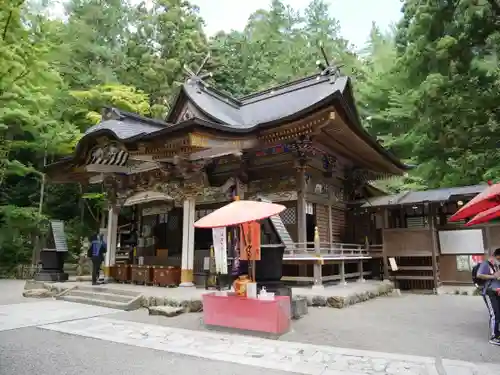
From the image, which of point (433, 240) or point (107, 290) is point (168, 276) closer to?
point (107, 290)

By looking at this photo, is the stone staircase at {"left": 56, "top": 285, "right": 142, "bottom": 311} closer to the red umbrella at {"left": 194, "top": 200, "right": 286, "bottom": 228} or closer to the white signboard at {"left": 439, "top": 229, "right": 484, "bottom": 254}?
the red umbrella at {"left": 194, "top": 200, "right": 286, "bottom": 228}

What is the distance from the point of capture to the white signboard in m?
11.3

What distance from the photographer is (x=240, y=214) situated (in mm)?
5723

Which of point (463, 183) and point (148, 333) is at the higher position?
point (463, 183)

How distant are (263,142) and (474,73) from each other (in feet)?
25.6

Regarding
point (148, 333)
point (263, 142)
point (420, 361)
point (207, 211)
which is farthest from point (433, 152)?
point (148, 333)

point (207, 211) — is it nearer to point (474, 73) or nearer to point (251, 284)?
point (251, 284)

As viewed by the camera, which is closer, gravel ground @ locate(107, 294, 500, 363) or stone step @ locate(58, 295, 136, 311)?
gravel ground @ locate(107, 294, 500, 363)

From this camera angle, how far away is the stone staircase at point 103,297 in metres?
8.74

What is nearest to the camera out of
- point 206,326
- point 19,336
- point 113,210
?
point 19,336

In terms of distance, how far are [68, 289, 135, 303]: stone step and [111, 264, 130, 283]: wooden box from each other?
5.60 feet

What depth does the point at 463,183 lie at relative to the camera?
46.2 feet

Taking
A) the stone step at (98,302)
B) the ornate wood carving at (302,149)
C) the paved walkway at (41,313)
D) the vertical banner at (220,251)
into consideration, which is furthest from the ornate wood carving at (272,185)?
the paved walkway at (41,313)

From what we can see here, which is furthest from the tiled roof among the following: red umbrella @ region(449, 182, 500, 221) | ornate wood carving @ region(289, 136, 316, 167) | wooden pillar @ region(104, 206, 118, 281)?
wooden pillar @ region(104, 206, 118, 281)
